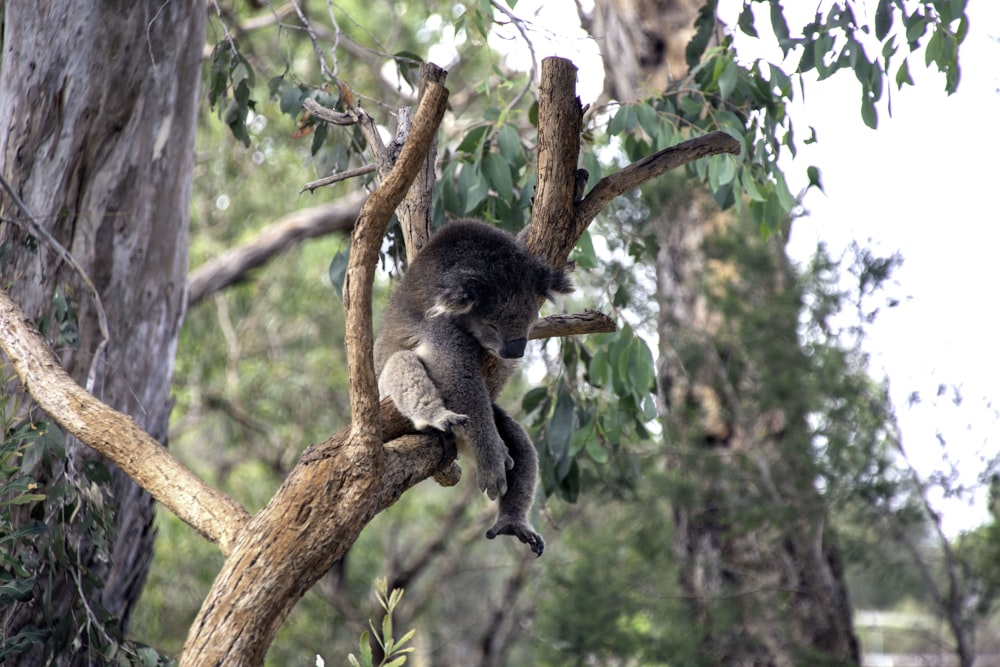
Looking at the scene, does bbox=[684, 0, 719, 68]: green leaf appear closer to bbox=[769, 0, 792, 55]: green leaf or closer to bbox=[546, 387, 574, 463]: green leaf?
bbox=[769, 0, 792, 55]: green leaf

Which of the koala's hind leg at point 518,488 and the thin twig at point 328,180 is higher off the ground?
the thin twig at point 328,180

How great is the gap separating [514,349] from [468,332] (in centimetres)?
19

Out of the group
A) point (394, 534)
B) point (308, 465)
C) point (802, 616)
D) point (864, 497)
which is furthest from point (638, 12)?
point (308, 465)

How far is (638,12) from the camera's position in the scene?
7.14 metres

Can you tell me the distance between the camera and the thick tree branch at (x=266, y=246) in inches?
264

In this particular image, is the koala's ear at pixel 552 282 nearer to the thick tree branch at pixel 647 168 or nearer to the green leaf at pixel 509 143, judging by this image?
the thick tree branch at pixel 647 168

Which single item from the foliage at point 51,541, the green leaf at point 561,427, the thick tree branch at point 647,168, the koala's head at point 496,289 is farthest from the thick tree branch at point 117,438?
the green leaf at point 561,427

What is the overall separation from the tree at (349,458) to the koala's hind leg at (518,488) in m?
0.56

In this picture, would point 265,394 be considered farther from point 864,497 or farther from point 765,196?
point 765,196

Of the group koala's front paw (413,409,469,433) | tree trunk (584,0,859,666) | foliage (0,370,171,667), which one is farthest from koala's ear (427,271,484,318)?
tree trunk (584,0,859,666)

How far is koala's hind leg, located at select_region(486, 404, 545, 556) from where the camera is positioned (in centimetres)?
301

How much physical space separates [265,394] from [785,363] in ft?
15.7

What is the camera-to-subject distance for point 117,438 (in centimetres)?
251

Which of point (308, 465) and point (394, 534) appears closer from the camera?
point (308, 465)
